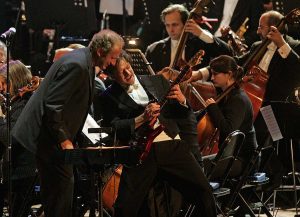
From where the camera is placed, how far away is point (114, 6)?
9836 millimetres

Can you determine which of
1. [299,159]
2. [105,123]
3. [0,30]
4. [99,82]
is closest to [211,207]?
[105,123]

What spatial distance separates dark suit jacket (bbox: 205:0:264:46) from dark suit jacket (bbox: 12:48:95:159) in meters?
4.11

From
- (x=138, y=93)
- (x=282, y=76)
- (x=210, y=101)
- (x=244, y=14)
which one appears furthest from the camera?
(x=244, y=14)

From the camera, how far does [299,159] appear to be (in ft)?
26.3

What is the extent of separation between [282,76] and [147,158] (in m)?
2.98

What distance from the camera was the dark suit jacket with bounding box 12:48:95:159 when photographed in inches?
199

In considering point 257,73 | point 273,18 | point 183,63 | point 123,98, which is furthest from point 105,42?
point 273,18

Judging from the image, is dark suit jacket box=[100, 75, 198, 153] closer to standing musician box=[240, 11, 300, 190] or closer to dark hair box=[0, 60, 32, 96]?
dark hair box=[0, 60, 32, 96]

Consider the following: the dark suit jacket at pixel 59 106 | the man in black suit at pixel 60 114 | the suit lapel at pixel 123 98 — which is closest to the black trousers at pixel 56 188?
the man in black suit at pixel 60 114

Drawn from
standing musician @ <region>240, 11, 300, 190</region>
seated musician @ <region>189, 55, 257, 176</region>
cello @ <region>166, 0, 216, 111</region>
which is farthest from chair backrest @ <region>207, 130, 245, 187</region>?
standing musician @ <region>240, 11, 300, 190</region>

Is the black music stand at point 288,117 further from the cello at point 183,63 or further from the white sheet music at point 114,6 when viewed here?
the white sheet music at point 114,6

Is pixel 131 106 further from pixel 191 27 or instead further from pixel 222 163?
pixel 191 27

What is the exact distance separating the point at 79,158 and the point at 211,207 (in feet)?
4.43

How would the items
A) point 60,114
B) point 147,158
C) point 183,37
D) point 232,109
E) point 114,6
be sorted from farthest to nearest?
point 114,6 < point 183,37 < point 232,109 < point 147,158 < point 60,114
